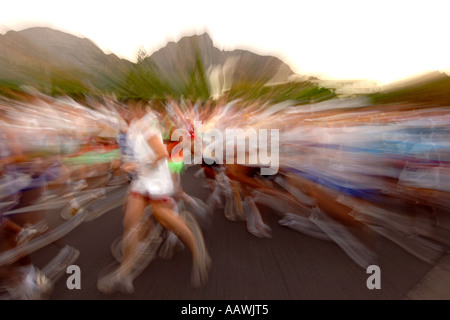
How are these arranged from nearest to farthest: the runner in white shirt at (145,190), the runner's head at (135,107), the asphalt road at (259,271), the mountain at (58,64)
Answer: the asphalt road at (259,271) → the runner in white shirt at (145,190) → the runner's head at (135,107) → the mountain at (58,64)

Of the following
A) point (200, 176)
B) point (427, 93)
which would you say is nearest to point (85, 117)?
point (200, 176)

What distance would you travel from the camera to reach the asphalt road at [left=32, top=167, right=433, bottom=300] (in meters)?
2.34

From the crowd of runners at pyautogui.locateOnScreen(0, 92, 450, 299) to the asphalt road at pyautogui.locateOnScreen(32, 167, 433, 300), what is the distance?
0.39ft

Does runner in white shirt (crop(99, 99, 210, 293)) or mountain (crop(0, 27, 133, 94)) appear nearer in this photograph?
runner in white shirt (crop(99, 99, 210, 293))

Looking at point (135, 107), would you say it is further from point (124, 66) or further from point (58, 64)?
point (58, 64)

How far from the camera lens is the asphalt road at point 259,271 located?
234 centimetres

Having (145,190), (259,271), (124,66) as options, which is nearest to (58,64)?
(124,66)

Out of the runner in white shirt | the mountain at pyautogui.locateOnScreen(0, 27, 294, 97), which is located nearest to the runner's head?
the runner in white shirt

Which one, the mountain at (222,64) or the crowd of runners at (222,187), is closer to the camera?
the crowd of runners at (222,187)

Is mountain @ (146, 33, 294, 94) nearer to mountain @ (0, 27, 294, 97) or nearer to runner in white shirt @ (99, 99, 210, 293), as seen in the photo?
mountain @ (0, 27, 294, 97)

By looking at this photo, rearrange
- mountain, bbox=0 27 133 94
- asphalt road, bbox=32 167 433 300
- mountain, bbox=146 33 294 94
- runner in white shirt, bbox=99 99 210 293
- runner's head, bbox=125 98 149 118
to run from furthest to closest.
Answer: mountain, bbox=0 27 133 94
mountain, bbox=146 33 294 94
runner's head, bbox=125 98 149 118
runner in white shirt, bbox=99 99 210 293
asphalt road, bbox=32 167 433 300

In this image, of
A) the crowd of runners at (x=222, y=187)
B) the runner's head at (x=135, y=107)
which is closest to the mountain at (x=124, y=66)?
the crowd of runners at (x=222, y=187)

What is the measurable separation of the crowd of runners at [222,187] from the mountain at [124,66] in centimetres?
322

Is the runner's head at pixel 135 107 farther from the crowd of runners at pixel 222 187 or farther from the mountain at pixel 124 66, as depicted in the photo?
the mountain at pixel 124 66
